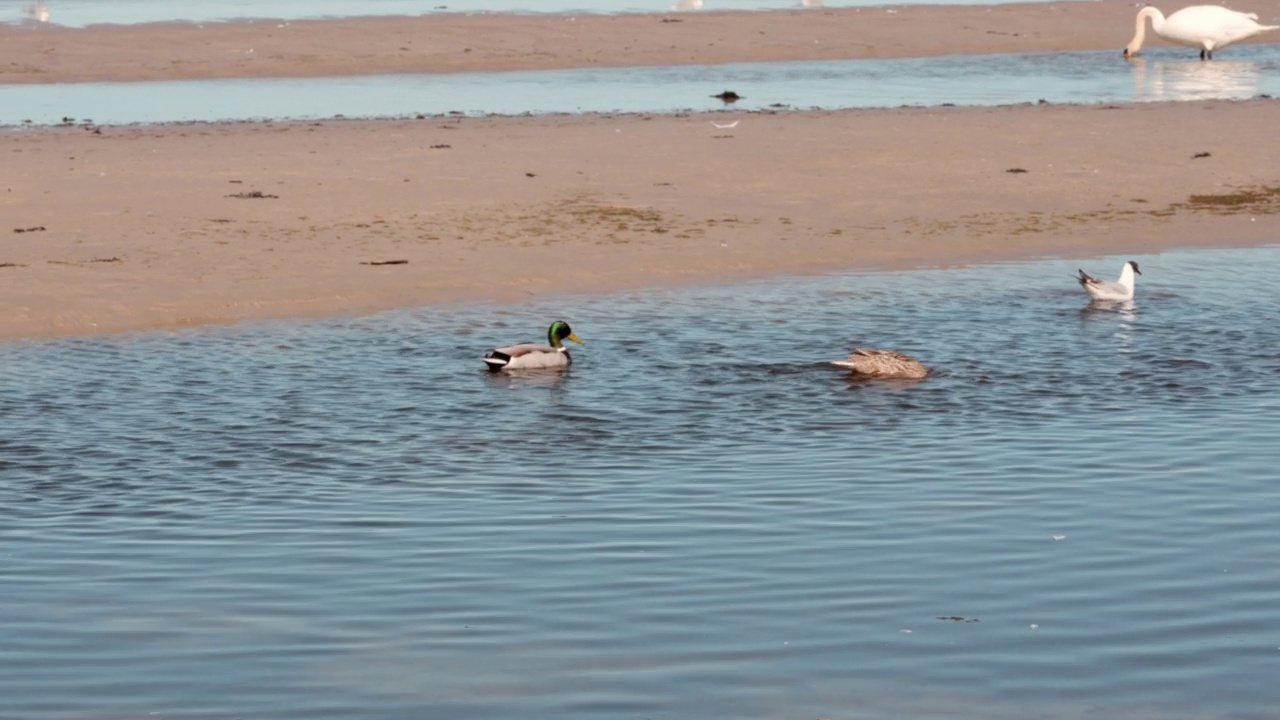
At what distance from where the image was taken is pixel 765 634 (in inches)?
317

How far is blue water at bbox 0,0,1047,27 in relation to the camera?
1706 inches

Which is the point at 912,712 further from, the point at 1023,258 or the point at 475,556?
the point at 1023,258

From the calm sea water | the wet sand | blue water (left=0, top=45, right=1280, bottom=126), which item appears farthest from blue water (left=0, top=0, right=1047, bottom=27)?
the calm sea water

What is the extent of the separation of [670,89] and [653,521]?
2267cm

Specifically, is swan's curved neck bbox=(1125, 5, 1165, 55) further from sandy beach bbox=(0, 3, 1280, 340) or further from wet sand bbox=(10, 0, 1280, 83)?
sandy beach bbox=(0, 3, 1280, 340)

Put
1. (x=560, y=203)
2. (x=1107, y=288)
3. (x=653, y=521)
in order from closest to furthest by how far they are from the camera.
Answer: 1. (x=653, y=521)
2. (x=1107, y=288)
3. (x=560, y=203)

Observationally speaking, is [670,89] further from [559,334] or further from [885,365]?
[885,365]

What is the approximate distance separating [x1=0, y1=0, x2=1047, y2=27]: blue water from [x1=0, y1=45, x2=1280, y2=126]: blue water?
9.21m

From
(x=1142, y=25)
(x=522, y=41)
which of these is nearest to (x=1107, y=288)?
(x=1142, y=25)

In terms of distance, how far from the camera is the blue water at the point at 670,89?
2903 cm

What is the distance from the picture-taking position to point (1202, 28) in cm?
3650

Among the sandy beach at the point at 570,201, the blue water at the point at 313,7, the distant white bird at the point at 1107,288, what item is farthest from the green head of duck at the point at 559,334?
the blue water at the point at 313,7

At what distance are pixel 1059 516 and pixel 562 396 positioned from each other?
14.0ft

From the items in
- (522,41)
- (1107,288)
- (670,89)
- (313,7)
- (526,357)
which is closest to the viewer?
(526,357)
